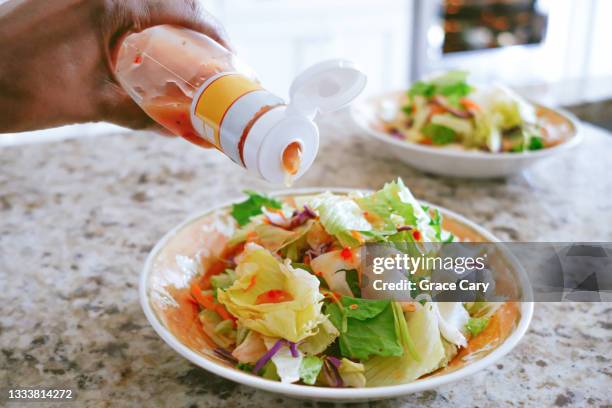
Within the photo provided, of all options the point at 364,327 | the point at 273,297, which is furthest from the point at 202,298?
the point at 364,327

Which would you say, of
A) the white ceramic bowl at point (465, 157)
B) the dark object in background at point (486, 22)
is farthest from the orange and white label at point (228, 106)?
the dark object in background at point (486, 22)

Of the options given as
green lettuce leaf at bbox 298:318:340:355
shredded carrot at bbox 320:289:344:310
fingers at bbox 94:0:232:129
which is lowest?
green lettuce leaf at bbox 298:318:340:355

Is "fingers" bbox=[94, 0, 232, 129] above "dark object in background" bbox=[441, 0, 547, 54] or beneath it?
above

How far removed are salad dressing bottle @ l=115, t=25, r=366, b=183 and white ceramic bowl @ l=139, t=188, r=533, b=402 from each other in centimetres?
19

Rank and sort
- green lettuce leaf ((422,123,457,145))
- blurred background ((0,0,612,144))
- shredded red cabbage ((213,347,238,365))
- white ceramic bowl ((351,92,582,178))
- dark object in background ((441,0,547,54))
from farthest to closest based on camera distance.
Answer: dark object in background ((441,0,547,54)) → blurred background ((0,0,612,144)) → green lettuce leaf ((422,123,457,145)) → white ceramic bowl ((351,92,582,178)) → shredded red cabbage ((213,347,238,365))

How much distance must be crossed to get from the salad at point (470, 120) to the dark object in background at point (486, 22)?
5.66 ft

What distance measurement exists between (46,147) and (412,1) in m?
2.17

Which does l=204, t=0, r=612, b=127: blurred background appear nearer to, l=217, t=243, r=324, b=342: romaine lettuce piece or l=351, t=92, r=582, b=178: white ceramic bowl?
l=351, t=92, r=582, b=178: white ceramic bowl

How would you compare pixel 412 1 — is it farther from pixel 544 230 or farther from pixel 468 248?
pixel 468 248

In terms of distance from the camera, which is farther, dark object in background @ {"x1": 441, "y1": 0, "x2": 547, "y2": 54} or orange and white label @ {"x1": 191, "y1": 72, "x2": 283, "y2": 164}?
dark object in background @ {"x1": 441, "y1": 0, "x2": 547, "y2": 54}

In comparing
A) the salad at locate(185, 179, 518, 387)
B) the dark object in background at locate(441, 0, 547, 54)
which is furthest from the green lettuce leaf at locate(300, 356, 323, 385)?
the dark object in background at locate(441, 0, 547, 54)

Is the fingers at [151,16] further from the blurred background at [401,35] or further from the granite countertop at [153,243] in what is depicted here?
the blurred background at [401,35]

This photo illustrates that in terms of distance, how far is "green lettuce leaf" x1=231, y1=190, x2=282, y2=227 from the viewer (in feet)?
3.24

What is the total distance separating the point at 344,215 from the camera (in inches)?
33.2
